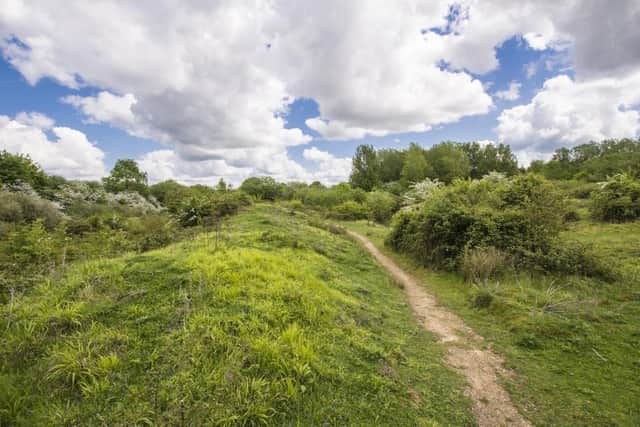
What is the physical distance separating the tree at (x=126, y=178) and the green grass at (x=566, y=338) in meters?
42.3

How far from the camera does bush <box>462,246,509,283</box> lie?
8.45 metres

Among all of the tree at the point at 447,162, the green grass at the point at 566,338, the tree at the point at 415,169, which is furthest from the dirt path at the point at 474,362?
the tree at the point at 447,162

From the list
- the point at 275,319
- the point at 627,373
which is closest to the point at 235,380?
the point at 275,319

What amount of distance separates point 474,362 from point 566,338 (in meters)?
2.11

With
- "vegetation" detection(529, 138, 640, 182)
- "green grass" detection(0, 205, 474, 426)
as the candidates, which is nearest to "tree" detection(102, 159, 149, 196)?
"green grass" detection(0, 205, 474, 426)

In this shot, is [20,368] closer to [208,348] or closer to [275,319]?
[208,348]

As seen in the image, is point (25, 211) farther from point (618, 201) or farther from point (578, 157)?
point (578, 157)

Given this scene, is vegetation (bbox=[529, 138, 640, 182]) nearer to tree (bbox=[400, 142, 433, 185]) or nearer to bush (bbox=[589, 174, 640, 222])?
tree (bbox=[400, 142, 433, 185])

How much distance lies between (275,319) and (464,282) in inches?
289

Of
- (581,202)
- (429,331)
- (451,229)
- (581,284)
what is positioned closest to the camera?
(429,331)

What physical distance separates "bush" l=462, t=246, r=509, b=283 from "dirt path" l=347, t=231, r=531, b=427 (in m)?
Answer: 1.71

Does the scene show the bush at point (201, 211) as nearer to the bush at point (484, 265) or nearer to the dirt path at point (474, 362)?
the dirt path at point (474, 362)

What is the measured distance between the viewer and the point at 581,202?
66.4 feet

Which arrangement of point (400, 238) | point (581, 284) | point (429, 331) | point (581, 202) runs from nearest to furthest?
point (429, 331), point (581, 284), point (400, 238), point (581, 202)
